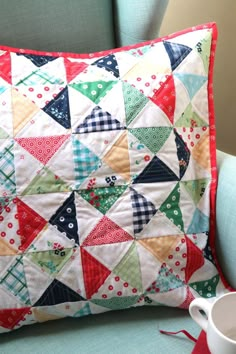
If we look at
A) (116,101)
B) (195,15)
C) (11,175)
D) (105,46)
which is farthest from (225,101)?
(11,175)

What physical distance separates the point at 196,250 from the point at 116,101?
0.95 feet

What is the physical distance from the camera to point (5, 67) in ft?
2.39

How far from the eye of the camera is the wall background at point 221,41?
1.16 m

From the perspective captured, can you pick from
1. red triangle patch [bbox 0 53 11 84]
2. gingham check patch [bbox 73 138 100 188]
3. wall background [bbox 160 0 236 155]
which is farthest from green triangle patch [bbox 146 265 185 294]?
wall background [bbox 160 0 236 155]

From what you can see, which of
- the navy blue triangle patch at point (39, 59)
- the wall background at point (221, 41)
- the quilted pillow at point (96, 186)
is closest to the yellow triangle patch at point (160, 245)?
the quilted pillow at point (96, 186)

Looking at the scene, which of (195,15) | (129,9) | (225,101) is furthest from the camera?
(225,101)

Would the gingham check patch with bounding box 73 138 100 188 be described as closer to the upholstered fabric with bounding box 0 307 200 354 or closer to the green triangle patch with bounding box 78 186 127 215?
the green triangle patch with bounding box 78 186 127 215

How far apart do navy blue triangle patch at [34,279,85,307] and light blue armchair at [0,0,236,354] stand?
0.06 m

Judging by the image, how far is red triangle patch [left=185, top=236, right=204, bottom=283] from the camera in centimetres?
76

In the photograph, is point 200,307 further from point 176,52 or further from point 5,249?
point 176,52

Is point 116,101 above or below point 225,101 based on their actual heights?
below

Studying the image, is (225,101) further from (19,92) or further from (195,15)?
(19,92)

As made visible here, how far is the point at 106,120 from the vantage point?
725 mm

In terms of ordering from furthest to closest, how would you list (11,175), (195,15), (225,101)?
1. (225,101)
2. (195,15)
3. (11,175)
